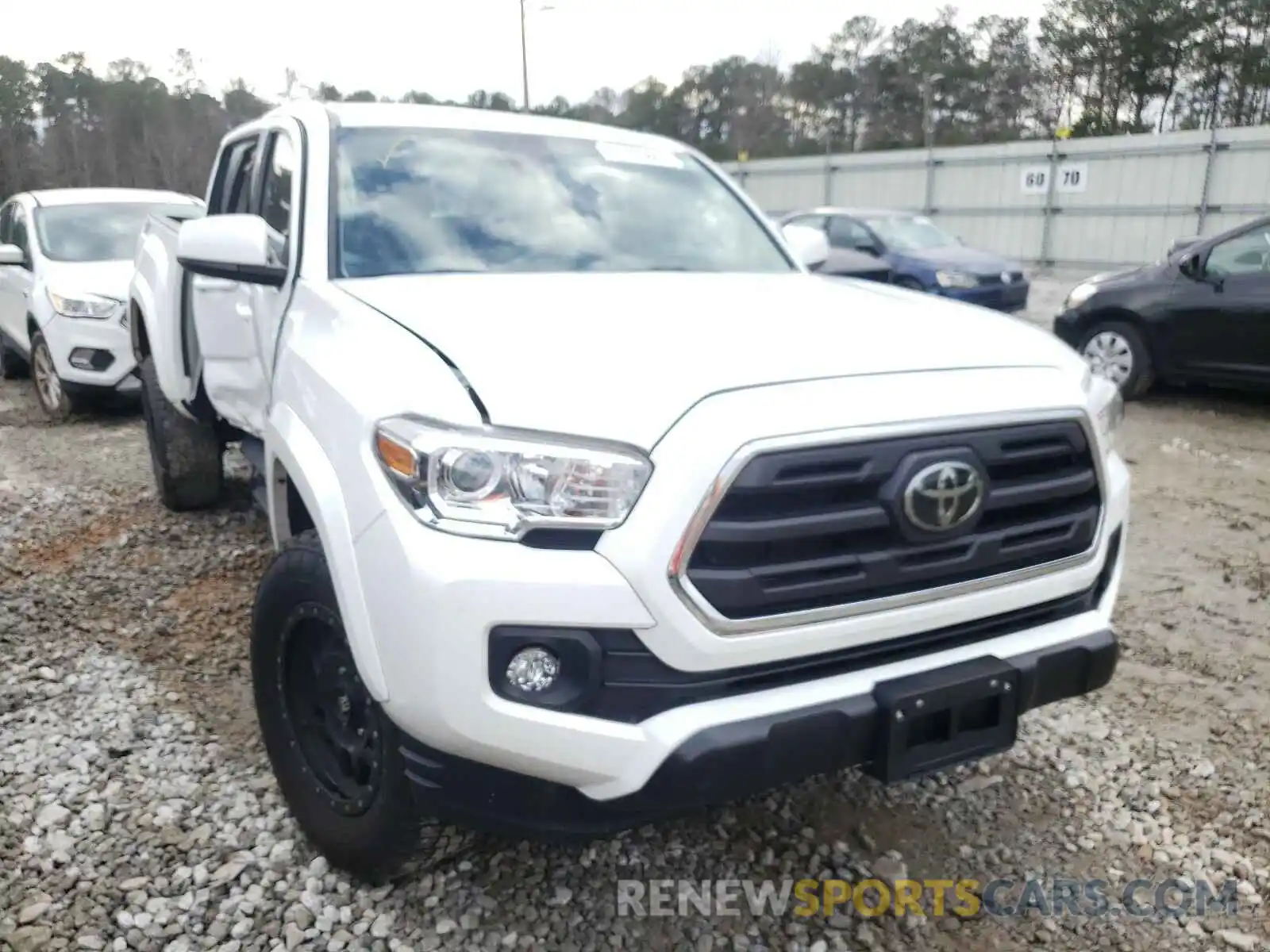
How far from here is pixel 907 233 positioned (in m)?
13.2

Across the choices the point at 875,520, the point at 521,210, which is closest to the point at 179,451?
the point at 521,210

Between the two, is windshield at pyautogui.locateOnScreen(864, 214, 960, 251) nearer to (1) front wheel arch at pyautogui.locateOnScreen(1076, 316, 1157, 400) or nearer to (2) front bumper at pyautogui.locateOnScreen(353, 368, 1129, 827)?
(1) front wheel arch at pyautogui.locateOnScreen(1076, 316, 1157, 400)

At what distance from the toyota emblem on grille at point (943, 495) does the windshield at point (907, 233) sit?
1124 cm

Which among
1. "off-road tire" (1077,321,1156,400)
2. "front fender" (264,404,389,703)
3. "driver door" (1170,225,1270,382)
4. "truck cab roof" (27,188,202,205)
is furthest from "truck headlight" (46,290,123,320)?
"driver door" (1170,225,1270,382)

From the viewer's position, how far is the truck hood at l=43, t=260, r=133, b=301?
7.37 metres

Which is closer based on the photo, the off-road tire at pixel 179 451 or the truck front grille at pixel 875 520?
the truck front grille at pixel 875 520

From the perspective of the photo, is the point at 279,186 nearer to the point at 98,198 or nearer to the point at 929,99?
the point at 98,198

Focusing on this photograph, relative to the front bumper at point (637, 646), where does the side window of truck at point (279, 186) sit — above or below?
above

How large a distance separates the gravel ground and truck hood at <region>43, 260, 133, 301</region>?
3.69m

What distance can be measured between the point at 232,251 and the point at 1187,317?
7.02 m

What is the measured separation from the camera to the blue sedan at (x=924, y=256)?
12188 millimetres

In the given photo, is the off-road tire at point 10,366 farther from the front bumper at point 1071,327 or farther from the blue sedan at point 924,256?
the front bumper at point 1071,327

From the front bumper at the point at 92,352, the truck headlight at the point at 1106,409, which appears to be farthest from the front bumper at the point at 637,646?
the front bumper at the point at 92,352

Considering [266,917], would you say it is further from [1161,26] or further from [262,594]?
[1161,26]
